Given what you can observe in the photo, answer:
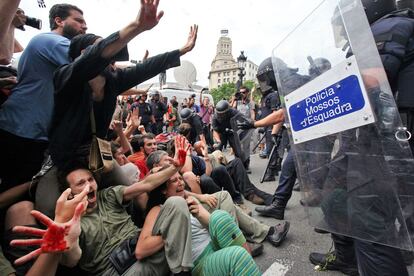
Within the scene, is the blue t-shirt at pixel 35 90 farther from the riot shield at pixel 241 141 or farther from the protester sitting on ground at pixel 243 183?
the riot shield at pixel 241 141

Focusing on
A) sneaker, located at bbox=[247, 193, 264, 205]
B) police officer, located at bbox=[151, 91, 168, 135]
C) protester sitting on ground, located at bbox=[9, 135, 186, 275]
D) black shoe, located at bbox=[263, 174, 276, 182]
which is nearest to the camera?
protester sitting on ground, located at bbox=[9, 135, 186, 275]

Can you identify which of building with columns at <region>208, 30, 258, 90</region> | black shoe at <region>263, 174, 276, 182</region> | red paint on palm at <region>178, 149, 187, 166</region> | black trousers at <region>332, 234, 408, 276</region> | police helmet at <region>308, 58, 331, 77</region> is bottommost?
black trousers at <region>332, 234, 408, 276</region>

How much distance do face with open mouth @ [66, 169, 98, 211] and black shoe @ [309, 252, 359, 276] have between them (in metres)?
1.81

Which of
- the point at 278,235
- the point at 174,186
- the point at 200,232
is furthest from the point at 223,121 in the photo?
the point at 200,232

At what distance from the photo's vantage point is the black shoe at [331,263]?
2074mm

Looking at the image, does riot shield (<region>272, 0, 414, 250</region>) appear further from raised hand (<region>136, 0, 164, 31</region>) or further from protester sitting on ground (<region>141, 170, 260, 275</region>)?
raised hand (<region>136, 0, 164, 31</region>)

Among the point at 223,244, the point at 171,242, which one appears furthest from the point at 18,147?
the point at 223,244

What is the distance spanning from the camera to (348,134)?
138 cm

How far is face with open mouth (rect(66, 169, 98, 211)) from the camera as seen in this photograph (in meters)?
1.86

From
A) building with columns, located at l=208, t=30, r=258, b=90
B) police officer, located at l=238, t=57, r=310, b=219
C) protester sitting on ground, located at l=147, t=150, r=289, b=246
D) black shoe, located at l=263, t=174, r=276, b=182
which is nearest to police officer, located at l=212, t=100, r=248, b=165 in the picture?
black shoe, located at l=263, t=174, r=276, b=182

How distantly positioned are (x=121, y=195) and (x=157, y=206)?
0.98ft

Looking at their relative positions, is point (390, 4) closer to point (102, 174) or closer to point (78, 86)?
point (78, 86)

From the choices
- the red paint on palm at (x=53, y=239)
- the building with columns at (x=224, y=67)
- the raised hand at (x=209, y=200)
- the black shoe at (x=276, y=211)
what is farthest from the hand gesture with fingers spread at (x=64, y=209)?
the building with columns at (x=224, y=67)

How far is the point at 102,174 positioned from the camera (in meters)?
2.24
